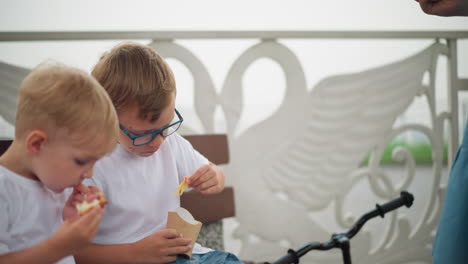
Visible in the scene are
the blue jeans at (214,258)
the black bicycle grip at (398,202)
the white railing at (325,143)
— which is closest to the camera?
the blue jeans at (214,258)

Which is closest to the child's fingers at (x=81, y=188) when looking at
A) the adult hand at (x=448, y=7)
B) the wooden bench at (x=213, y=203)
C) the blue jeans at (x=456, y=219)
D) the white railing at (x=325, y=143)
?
the wooden bench at (x=213, y=203)

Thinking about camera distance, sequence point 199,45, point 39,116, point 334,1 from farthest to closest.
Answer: point 199,45
point 334,1
point 39,116

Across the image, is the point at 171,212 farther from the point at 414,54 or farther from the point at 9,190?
the point at 414,54

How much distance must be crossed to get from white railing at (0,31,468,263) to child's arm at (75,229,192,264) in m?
0.97

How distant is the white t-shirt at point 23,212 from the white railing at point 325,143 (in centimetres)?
106

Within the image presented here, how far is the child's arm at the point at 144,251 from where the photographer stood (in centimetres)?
79

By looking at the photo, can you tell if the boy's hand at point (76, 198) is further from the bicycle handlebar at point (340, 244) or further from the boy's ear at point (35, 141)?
the bicycle handlebar at point (340, 244)

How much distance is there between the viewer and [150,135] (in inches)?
31.7

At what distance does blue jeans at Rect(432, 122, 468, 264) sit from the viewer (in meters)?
0.67

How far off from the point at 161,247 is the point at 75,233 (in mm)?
240

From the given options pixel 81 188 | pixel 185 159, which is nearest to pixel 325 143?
pixel 185 159

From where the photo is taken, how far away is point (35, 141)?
0.62 metres

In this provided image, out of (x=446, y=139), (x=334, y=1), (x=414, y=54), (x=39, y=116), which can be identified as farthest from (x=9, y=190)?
(x=446, y=139)

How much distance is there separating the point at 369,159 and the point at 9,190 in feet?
5.71
